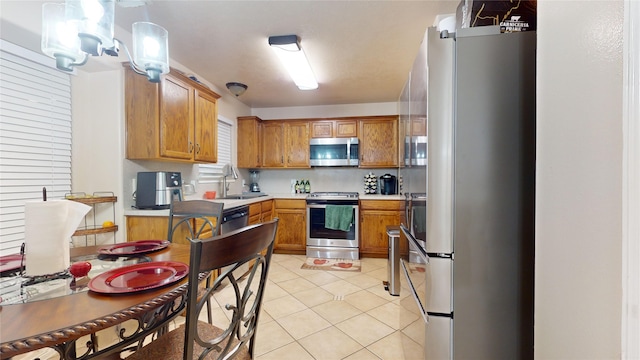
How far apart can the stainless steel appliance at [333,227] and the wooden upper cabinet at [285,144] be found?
2.73ft

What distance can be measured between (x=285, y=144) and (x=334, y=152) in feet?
2.73

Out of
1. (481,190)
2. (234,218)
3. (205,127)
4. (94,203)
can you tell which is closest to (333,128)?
(205,127)

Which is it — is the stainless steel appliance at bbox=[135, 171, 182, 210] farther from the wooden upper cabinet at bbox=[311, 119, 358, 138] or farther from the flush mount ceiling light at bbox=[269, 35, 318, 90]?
the wooden upper cabinet at bbox=[311, 119, 358, 138]

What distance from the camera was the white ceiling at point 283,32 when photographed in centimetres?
191

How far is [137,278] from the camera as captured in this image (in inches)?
38.8

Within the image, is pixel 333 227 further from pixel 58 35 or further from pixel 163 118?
pixel 58 35

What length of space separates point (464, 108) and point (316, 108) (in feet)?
12.0

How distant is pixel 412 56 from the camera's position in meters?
2.72

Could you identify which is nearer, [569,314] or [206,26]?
[569,314]

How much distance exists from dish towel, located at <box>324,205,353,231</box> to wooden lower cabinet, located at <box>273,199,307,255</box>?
396 mm

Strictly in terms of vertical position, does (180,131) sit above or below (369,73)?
below

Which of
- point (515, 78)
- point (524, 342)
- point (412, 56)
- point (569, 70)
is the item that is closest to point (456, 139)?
point (515, 78)
